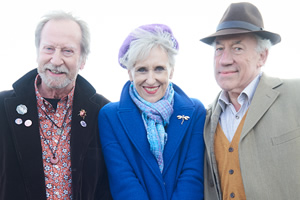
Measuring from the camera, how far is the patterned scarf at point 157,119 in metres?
2.92

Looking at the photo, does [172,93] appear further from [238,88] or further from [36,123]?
[36,123]

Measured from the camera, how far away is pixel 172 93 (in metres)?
3.34

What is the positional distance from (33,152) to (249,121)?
2.16m

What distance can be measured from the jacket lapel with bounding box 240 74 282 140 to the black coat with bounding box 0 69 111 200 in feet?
5.32

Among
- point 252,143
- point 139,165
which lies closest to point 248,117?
point 252,143

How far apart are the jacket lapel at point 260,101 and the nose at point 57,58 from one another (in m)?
2.06

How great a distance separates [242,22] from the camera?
3025 mm

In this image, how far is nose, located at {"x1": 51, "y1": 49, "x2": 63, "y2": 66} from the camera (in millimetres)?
3127

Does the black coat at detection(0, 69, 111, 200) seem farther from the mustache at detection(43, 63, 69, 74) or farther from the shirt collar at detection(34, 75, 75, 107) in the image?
the mustache at detection(43, 63, 69, 74)

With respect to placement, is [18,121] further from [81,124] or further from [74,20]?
[74,20]

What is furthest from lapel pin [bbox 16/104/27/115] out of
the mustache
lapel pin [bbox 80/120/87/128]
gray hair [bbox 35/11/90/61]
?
gray hair [bbox 35/11/90/61]

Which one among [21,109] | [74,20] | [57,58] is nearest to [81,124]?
[21,109]

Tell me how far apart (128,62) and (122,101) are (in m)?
0.45

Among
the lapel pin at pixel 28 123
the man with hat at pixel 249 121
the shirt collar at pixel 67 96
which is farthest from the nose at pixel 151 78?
the lapel pin at pixel 28 123
